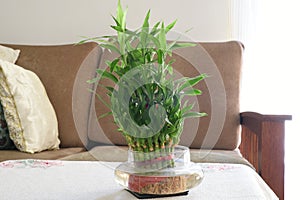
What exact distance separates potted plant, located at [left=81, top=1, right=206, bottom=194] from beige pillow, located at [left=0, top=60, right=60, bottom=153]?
102 cm

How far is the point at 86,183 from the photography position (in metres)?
0.92

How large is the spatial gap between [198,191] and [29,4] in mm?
1915

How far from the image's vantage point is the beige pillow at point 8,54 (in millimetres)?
1881

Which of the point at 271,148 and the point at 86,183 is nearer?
the point at 86,183

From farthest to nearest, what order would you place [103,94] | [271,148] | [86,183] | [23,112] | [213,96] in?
[103,94]
[213,96]
[23,112]
[271,148]
[86,183]

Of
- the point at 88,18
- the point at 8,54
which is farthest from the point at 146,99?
the point at 88,18

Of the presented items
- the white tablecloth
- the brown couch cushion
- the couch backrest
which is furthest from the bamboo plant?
the brown couch cushion

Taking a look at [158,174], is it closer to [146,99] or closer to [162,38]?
[146,99]

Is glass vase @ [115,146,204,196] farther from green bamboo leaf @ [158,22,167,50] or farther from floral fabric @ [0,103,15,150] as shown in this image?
floral fabric @ [0,103,15,150]

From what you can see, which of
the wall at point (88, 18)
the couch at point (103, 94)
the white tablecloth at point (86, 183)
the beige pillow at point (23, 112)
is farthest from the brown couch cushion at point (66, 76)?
the white tablecloth at point (86, 183)

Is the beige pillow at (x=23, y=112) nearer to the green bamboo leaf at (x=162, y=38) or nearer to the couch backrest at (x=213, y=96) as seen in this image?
the couch backrest at (x=213, y=96)

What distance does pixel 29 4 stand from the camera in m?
2.40

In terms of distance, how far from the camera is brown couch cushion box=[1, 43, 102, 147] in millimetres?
1923

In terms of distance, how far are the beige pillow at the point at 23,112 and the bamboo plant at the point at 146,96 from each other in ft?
3.34
